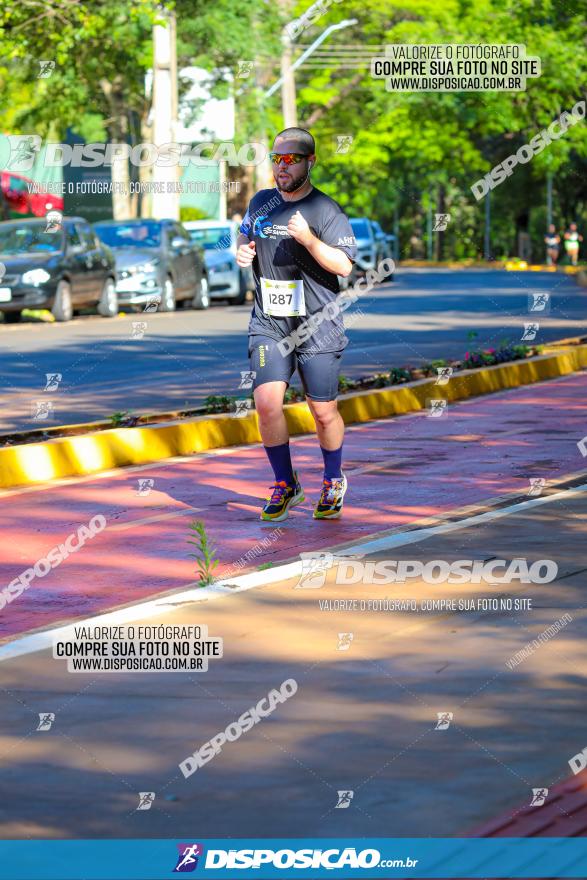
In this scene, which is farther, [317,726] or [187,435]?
[187,435]

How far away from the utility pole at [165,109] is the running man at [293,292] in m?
29.7

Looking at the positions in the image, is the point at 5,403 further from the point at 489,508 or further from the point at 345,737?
the point at 345,737

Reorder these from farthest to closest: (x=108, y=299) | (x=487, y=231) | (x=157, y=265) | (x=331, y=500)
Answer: (x=487, y=231) → (x=157, y=265) → (x=108, y=299) → (x=331, y=500)

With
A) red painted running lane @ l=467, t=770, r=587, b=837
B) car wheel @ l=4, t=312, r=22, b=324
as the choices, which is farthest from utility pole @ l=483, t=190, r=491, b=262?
red painted running lane @ l=467, t=770, r=587, b=837

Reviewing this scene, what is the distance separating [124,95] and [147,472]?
1698 inches

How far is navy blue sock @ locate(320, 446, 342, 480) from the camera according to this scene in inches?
413

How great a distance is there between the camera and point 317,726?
A: 6227 mm

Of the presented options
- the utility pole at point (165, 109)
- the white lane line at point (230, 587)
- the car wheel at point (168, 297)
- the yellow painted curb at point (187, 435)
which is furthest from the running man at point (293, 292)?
the utility pole at point (165, 109)

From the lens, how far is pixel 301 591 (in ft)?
27.7

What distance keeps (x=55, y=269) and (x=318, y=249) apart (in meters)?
21.4

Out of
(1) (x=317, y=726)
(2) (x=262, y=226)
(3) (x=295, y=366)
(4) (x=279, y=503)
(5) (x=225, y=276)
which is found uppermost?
(2) (x=262, y=226)

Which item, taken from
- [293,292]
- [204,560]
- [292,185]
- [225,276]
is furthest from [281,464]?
[225,276]

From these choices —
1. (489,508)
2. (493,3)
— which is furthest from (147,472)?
(493,3)

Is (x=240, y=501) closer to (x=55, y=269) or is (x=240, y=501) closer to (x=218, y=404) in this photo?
(x=218, y=404)
